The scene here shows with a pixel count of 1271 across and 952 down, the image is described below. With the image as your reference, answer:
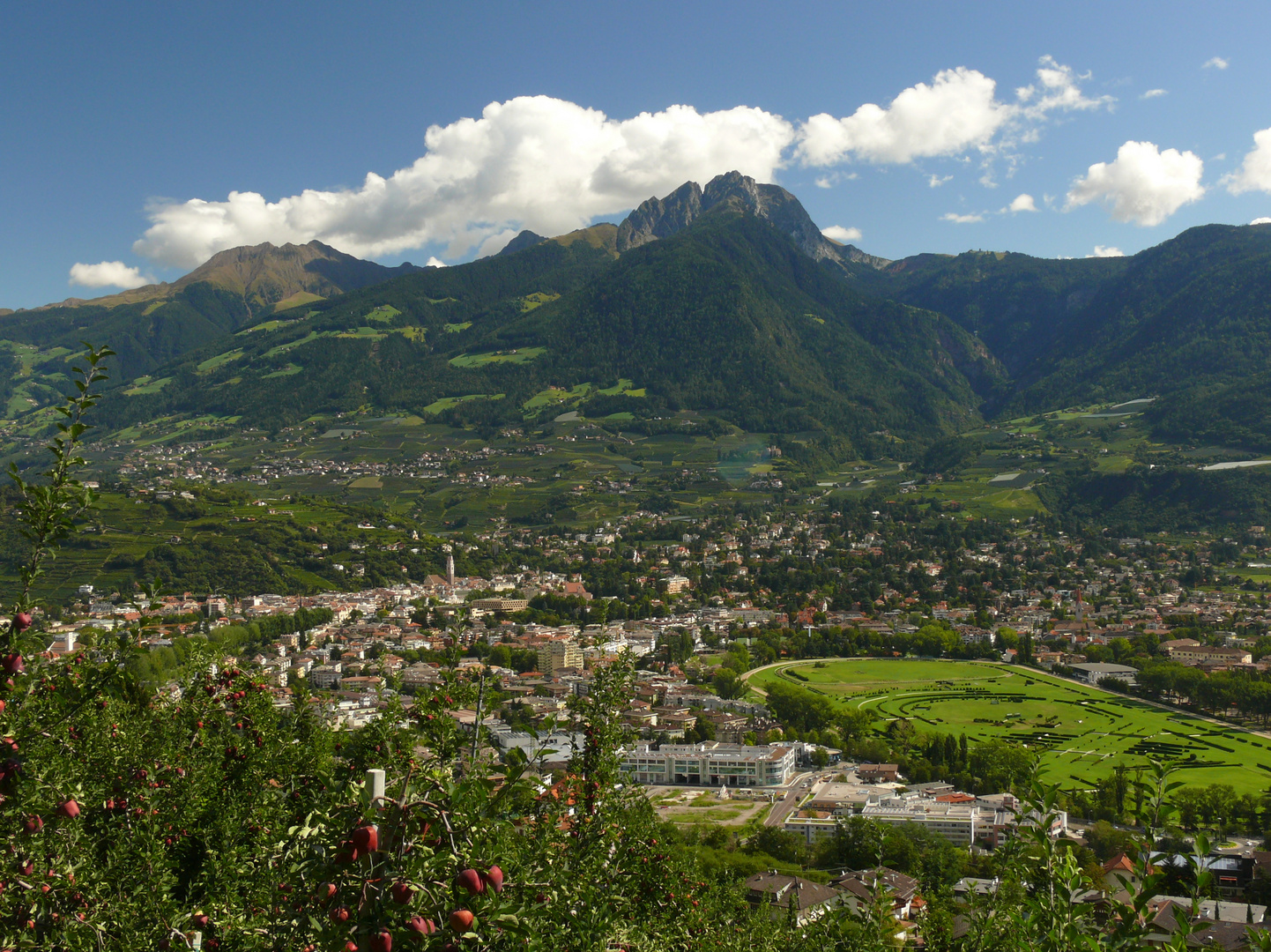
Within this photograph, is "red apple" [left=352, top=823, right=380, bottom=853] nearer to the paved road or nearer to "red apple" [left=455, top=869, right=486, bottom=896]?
"red apple" [left=455, top=869, right=486, bottom=896]

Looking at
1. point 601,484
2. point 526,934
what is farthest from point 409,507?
point 526,934

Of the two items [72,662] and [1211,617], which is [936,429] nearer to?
[1211,617]

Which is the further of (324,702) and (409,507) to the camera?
(409,507)

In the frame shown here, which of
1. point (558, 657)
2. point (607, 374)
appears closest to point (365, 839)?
point (558, 657)

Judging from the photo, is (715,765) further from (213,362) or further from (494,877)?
(213,362)

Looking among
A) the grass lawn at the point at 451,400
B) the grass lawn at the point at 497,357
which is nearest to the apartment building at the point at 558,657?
the grass lawn at the point at 451,400

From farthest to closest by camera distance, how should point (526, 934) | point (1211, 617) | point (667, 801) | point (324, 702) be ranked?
point (1211, 617), point (667, 801), point (324, 702), point (526, 934)

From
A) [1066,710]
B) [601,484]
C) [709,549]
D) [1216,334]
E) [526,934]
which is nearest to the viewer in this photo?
[526,934]
